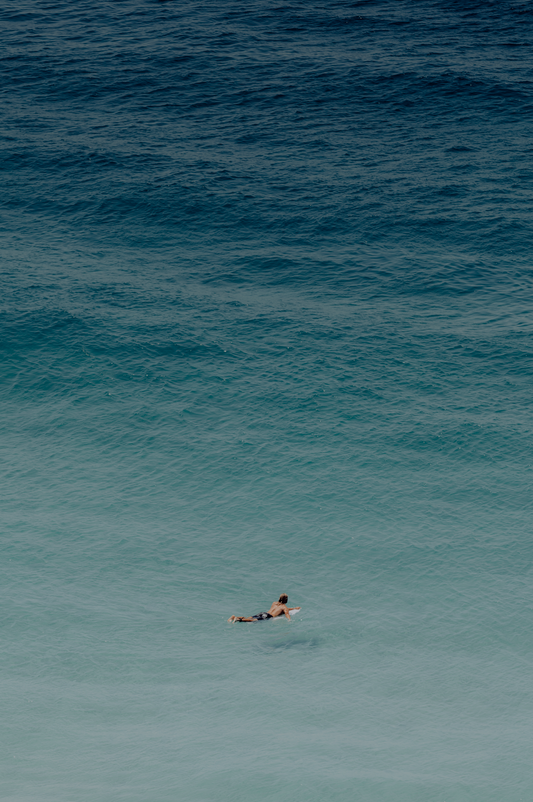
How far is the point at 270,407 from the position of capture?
2303 inches

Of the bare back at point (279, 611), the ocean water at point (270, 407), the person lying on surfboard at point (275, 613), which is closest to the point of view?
the ocean water at point (270, 407)

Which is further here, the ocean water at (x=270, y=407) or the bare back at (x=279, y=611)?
the bare back at (x=279, y=611)

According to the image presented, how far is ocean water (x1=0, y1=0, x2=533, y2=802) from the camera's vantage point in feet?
121

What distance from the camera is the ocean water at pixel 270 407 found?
36906 mm

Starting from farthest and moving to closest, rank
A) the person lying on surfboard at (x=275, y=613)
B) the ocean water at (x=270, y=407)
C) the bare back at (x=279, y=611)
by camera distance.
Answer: the bare back at (x=279, y=611), the person lying on surfboard at (x=275, y=613), the ocean water at (x=270, y=407)

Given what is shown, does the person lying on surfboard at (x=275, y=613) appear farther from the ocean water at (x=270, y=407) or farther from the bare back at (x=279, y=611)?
the ocean water at (x=270, y=407)

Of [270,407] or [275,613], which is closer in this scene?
[275,613]

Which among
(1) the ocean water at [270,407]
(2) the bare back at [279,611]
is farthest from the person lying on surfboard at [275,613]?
(1) the ocean water at [270,407]

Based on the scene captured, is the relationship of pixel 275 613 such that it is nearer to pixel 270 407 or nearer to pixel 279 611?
pixel 279 611

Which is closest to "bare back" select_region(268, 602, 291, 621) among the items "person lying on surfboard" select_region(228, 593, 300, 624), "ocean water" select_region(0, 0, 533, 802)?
"person lying on surfboard" select_region(228, 593, 300, 624)

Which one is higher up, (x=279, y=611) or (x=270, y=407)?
(x=270, y=407)

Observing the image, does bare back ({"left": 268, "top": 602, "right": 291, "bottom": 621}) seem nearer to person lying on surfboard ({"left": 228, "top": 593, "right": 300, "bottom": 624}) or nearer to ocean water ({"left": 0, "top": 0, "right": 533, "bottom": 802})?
person lying on surfboard ({"left": 228, "top": 593, "right": 300, "bottom": 624})

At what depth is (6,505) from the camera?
5022 cm

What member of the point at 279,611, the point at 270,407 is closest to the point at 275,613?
the point at 279,611
